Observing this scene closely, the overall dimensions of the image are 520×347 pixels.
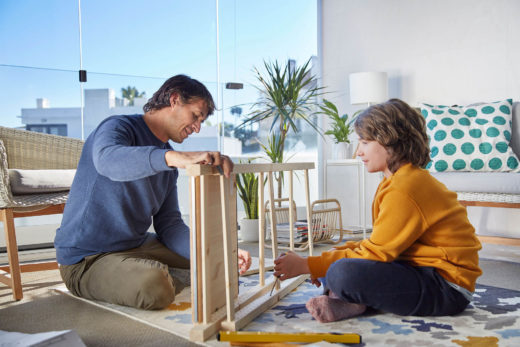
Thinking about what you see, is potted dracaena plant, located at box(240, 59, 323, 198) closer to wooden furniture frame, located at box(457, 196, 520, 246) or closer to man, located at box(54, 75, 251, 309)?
wooden furniture frame, located at box(457, 196, 520, 246)

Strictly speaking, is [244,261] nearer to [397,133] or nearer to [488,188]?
[397,133]

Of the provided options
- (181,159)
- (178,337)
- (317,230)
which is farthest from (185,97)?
(317,230)

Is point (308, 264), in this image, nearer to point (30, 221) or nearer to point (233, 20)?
point (30, 221)

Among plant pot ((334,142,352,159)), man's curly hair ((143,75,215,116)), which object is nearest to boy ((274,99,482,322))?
man's curly hair ((143,75,215,116))

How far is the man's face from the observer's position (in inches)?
66.7

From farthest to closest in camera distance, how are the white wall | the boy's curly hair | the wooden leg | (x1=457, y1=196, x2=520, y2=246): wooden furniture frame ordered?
the white wall, (x1=457, y1=196, x2=520, y2=246): wooden furniture frame, the wooden leg, the boy's curly hair

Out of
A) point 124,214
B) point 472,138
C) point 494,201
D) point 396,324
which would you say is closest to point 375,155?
point 396,324

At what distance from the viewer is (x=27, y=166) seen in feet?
7.83

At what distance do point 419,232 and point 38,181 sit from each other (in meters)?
1.52

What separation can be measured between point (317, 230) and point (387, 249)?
5.42 ft

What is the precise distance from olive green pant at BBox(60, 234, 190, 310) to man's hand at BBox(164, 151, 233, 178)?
476mm

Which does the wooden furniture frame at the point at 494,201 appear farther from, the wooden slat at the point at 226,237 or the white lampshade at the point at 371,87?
the wooden slat at the point at 226,237

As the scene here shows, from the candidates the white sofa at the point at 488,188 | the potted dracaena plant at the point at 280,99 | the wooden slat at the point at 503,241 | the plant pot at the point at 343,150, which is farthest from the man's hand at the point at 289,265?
the plant pot at the point at 343,150

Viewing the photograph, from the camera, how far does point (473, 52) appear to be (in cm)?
345
